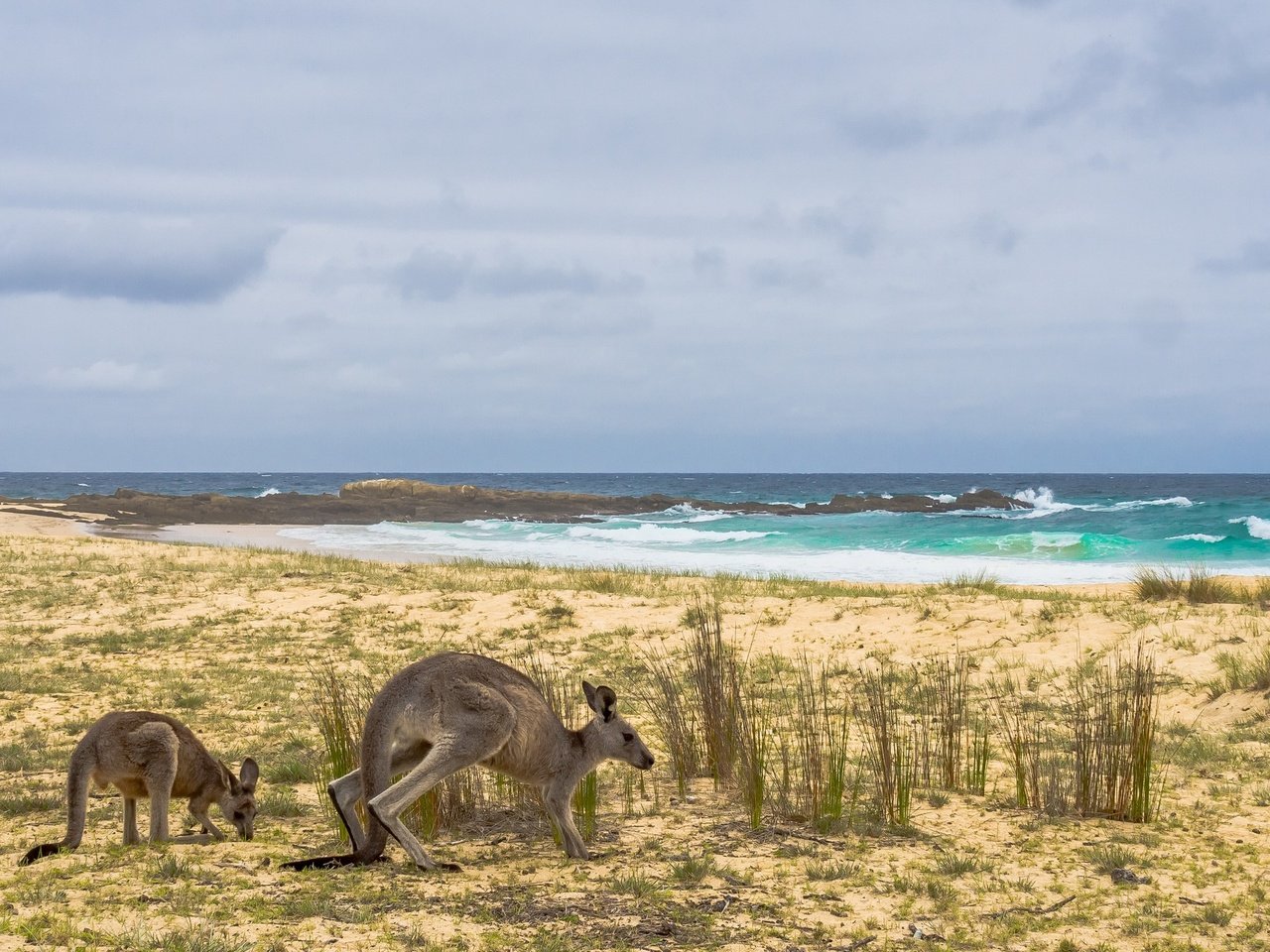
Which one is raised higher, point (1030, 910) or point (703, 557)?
point (1030, 910)

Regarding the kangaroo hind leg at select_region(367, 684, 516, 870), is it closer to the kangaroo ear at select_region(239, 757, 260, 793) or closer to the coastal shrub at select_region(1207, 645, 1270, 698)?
the kangaroo ear at select_region(239, 757, 260, 793)

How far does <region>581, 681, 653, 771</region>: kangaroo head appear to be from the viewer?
5.93 metres

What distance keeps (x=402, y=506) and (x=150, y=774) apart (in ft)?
176

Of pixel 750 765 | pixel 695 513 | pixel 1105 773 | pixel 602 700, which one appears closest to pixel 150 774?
pixel 602 700

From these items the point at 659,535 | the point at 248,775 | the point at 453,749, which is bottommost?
the point at 659,535

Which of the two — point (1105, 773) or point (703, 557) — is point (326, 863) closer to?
point (1105, 773)

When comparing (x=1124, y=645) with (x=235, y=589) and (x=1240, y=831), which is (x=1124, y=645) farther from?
(x=235, y=589)

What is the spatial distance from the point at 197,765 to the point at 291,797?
49.2 inches

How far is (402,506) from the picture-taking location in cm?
5838

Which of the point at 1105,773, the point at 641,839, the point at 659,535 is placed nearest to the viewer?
the point at 641,839

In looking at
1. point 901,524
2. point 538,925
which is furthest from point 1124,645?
point 901,524

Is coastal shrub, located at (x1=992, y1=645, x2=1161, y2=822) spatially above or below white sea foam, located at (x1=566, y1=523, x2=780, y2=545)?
above

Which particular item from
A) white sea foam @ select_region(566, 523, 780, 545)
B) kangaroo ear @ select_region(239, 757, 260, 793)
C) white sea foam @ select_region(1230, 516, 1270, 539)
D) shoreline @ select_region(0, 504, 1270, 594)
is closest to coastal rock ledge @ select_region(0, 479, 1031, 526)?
shoreline @ select_region(0, 504, 1270, 594)

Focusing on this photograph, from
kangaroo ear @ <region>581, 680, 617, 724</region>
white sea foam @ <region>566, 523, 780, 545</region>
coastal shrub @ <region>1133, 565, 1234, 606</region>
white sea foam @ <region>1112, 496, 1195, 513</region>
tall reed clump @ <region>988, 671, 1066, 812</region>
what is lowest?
white sea foam @ <region>566, 523, 780, 545</region>
